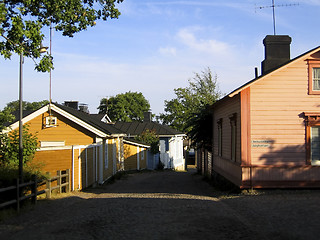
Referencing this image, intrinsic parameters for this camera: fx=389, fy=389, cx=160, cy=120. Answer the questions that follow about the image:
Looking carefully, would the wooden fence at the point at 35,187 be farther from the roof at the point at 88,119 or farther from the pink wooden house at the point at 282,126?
the pink wooden house at the point at 282,126

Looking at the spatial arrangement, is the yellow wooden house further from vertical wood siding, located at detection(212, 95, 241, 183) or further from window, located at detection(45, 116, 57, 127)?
vertical wood siding, located at detection(212, 95, 241, 183)

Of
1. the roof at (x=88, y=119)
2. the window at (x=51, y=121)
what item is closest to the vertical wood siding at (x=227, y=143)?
the roof at (x=88, y=119)

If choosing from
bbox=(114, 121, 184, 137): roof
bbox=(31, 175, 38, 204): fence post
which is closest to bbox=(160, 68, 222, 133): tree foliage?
bbox=(114, 121, 184, 137): roof

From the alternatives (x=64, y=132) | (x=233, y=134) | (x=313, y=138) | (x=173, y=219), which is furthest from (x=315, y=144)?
(x=64, y=132)

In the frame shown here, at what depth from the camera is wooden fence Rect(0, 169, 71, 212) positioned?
1073cm

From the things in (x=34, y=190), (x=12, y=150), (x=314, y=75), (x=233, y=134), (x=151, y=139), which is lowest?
(x=34, y=190)

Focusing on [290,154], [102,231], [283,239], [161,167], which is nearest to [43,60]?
[102,231]

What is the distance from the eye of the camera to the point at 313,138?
48.3 feet

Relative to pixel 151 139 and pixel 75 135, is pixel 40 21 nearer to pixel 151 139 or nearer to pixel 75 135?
pixel 75 135

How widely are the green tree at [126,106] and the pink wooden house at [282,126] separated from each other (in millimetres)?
62279

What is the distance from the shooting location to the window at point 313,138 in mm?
14492

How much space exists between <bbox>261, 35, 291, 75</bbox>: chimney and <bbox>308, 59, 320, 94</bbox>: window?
111 inches

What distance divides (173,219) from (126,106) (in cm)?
6861

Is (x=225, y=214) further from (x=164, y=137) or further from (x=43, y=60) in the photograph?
(x=164, y=137)
